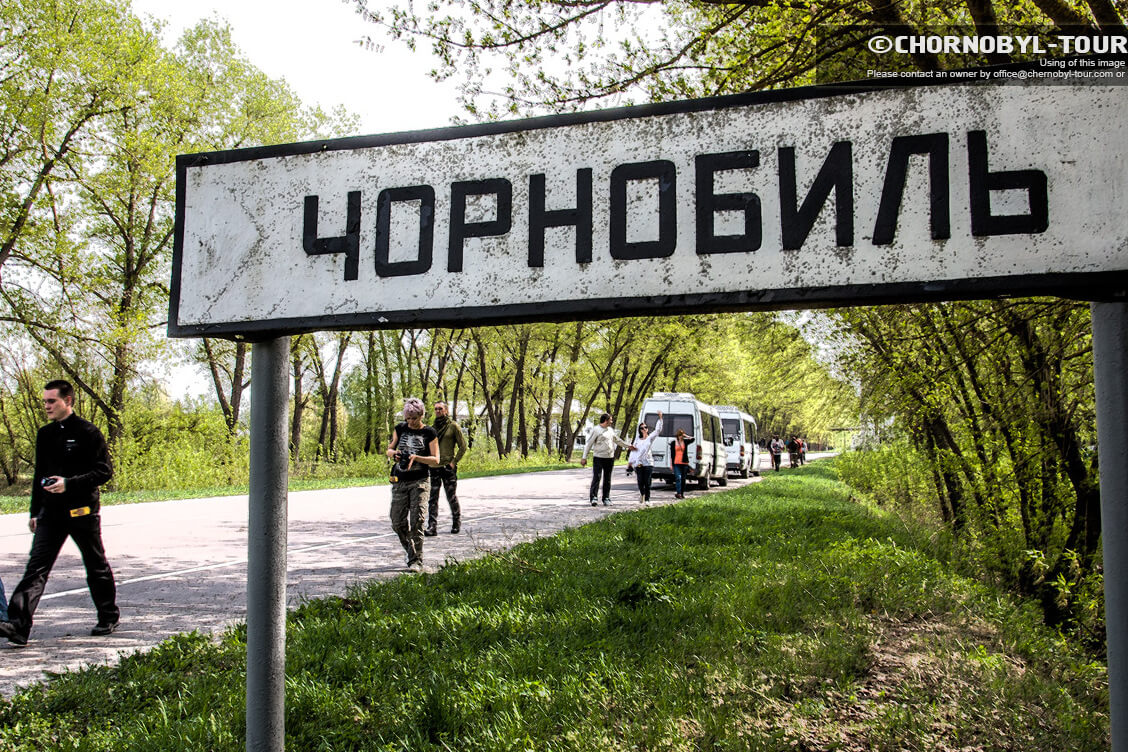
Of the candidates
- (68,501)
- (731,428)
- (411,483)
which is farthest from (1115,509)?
(731,428)

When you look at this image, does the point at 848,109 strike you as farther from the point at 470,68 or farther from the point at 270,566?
the point at 470,68

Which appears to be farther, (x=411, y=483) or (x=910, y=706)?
(x=411, y=483)

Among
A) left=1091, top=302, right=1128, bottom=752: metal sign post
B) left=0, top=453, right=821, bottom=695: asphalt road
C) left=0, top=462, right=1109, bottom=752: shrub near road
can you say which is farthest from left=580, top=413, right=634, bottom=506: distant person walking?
left=1091, top=302, right=1128, bottom=752: metal sign post

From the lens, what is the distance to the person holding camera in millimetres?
8258

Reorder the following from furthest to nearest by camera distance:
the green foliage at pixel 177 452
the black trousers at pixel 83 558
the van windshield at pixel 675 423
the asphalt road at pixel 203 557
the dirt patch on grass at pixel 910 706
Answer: the van windshield at pixel 675 423 < the green foliage at pixel 177 452 < the black trousers at pixel 83 558 < the asphalt road at pixel 203 557 < the dirt patch on grass at pixel 910 706

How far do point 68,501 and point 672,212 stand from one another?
599cm

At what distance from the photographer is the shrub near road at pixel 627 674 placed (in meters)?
3.42

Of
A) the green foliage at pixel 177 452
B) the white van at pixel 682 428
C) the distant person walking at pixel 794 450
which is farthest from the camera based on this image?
the distant person walking at pixel 794 450

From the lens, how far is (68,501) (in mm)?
5992

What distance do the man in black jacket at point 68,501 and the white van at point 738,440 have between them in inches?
972

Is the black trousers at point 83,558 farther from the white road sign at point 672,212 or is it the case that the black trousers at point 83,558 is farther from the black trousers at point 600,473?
the black trousers at point 600,473

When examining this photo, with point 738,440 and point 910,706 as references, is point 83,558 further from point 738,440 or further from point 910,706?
point 738,440

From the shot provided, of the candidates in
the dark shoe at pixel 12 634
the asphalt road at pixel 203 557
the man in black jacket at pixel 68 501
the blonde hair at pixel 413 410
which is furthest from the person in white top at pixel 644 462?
the dark shoe at pixel 12 634

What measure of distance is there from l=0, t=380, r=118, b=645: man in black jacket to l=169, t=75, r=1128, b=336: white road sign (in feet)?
15.6
